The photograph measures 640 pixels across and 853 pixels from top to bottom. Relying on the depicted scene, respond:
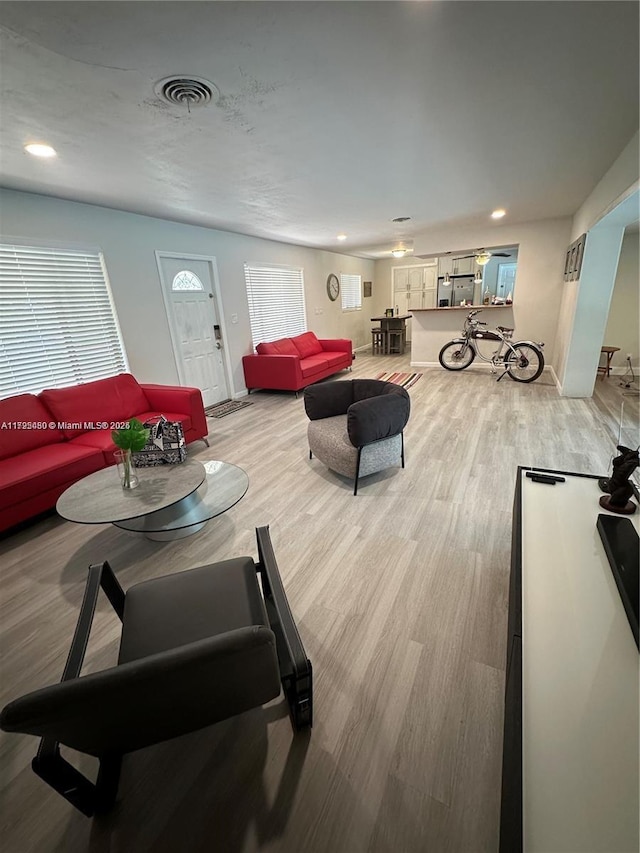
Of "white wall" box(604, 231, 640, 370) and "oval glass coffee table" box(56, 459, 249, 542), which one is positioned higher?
Result: "white wall" box(604, 231, 640, 370)

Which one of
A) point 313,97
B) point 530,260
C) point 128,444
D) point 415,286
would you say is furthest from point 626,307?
point 128,444

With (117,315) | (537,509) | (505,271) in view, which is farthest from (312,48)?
(505,271)

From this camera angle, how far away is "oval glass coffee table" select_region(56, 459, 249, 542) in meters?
1.87

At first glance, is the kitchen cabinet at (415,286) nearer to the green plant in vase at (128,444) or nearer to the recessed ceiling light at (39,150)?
the recessed ceiling light at (39,150)

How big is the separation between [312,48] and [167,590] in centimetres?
229

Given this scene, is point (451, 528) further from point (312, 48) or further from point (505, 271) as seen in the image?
point (505, 271)

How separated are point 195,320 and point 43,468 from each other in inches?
113

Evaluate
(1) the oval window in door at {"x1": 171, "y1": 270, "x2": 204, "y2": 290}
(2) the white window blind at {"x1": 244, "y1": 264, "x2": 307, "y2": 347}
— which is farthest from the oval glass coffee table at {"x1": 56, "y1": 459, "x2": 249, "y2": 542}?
(2) the white window blind at {"x1": 244, "y1": 264, "x2": 307, "y2": 347}

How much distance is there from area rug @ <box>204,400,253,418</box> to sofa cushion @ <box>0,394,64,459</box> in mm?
1955

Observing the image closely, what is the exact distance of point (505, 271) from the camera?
919 cm

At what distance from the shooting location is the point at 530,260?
5.47m

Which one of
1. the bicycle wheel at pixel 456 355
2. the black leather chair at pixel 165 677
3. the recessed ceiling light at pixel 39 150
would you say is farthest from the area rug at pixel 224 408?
the bicycle wheel at pixel 456 355

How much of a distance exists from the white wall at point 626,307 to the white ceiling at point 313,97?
2654mm

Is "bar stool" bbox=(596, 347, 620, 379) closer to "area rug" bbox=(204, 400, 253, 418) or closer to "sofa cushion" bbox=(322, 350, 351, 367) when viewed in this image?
"sofa cushion" bbox=(322, 350, 351, 367)
